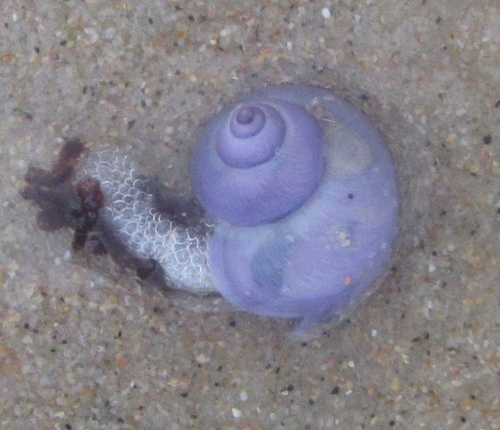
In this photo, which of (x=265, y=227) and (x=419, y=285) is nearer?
(x=265, y=227)

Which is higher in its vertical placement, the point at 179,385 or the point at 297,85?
the point at 297,85

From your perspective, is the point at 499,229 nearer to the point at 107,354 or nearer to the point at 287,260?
the point at 287,260

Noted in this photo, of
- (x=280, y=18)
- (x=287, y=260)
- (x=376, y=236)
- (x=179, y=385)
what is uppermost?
(x=280, y=18)

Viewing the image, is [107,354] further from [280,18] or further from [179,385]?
[280,18]

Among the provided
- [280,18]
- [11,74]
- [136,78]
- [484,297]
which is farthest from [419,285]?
[11,74]
